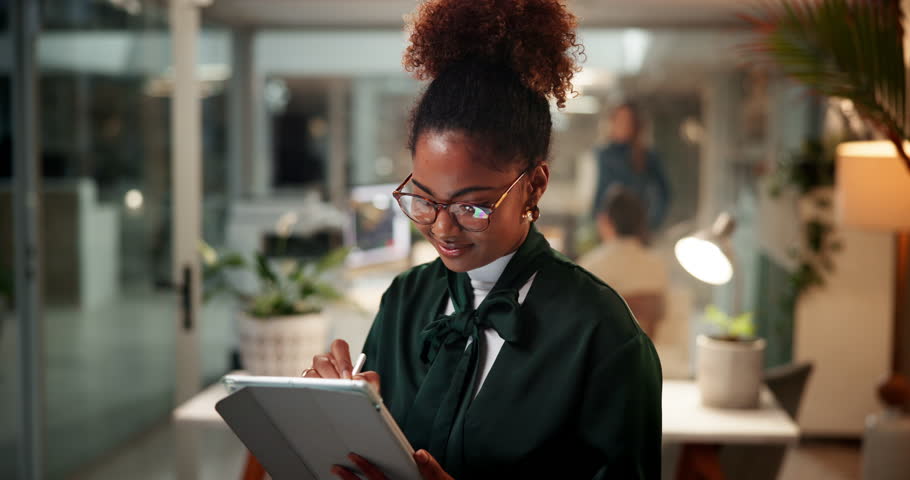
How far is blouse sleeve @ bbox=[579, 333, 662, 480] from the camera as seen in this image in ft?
3.61

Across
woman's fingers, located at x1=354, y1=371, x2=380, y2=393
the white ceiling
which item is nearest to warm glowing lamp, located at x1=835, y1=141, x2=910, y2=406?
Result: the white ceiling

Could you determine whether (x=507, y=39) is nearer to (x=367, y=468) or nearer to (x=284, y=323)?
(x=367, y=468)

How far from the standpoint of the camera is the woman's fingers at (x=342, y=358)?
1.20 metres

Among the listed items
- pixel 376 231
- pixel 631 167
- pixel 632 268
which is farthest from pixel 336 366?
pixel 631 167

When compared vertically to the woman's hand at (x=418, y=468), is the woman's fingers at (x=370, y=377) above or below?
above

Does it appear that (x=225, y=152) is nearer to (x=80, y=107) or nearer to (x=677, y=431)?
(x=80, y=107)

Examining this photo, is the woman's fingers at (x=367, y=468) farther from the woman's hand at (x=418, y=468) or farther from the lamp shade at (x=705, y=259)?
the lamp shade at (x=705, y=259)

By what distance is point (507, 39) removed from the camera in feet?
3.64

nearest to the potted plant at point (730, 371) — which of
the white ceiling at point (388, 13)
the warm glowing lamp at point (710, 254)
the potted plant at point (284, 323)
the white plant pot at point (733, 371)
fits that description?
the white plant pot at point (733, 371)

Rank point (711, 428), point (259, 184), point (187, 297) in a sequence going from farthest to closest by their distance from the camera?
point (259, 184), point (187, 297), point (711, 428)

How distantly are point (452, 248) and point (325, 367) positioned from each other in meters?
0.24

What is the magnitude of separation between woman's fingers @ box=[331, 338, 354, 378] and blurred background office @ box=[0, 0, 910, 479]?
1844 mm

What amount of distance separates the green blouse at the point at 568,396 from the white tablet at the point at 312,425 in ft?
0.36

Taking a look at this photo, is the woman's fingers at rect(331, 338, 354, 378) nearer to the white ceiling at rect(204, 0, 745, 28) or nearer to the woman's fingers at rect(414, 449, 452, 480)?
the woman's fingers at rect(414, 449, 452, 480)
